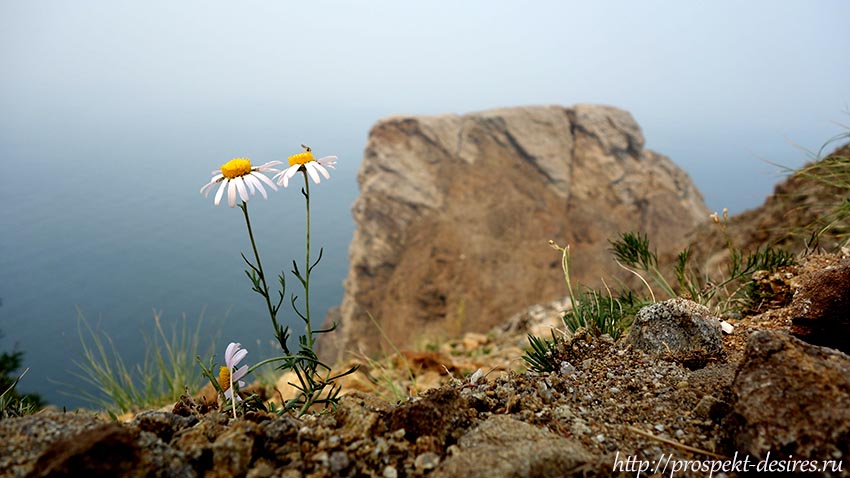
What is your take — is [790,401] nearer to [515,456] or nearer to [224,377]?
[515,456]

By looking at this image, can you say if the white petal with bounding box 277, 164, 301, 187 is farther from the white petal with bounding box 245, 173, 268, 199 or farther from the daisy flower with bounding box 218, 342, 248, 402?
the daisy flower with bounding box 218, 342, 248, 402

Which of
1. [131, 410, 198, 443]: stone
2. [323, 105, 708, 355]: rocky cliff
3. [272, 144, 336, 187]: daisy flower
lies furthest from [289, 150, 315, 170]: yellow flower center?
[323, 105, 708, 355]: rocky cliff

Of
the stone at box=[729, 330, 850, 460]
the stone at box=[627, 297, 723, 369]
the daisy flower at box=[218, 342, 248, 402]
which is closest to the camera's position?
the stone at box=[729, 330, 850, 460]

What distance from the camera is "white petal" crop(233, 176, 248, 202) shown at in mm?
1631

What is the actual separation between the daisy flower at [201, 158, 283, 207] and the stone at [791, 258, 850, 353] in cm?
201

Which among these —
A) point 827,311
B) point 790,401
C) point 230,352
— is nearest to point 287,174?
point 230,352

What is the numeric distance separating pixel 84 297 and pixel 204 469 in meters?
72.1

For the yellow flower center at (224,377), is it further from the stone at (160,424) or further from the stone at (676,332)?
the stone at (676,332)

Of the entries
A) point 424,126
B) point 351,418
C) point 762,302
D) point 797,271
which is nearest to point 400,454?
point 351,418

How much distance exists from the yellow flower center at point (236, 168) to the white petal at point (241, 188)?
0.09 ft

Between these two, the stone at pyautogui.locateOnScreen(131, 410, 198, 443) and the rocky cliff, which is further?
the rocky cliff

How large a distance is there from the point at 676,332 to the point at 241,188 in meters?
1.76

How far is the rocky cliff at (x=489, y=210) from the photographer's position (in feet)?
49.8

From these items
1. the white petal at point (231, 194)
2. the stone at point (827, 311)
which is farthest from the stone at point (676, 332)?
the white petal at point (231, 194)
